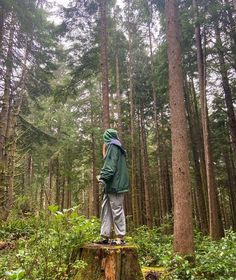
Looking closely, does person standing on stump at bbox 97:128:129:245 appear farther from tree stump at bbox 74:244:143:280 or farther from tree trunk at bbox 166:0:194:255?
tree trunk at bbox 166:0:194:255

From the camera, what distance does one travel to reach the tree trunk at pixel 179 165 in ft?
23.7

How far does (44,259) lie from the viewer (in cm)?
531

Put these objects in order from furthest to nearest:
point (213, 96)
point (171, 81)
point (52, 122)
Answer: point (52, 122) < point (213, 96) < point (171, 81)

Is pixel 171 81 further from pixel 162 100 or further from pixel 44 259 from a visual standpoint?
pixel 162 100

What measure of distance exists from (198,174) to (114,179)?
1229cm

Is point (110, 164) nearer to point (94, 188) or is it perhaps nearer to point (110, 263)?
point (110, 263)

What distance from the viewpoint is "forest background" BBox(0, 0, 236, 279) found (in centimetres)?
814

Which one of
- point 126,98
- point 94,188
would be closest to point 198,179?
point 94,188

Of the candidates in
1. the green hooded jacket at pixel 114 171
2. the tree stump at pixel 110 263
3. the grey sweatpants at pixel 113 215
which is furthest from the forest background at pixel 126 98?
the green hooded jacket at pixel 114 171

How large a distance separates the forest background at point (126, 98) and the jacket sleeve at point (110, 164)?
0.74 m

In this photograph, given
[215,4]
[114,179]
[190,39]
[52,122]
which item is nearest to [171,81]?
[114,179]

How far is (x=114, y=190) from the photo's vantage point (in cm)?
546

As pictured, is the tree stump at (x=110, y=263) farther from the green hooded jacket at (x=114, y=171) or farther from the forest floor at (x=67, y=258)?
the green hooded jacket at (x=114, y=171)

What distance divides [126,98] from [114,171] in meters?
18.2
